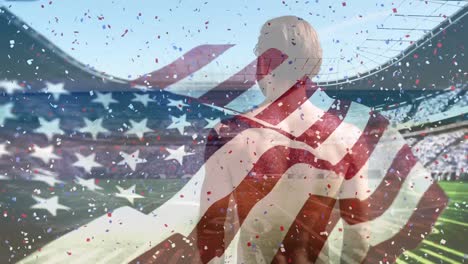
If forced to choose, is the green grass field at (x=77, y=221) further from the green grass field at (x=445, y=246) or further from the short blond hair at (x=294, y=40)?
the short blond hair at (x=294, y=40)

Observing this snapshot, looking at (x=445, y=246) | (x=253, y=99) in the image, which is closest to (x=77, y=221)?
(x=445, y=246)

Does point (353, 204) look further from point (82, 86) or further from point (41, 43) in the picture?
point (82, 86)

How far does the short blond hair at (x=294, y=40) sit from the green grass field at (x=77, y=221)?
1.14 meters

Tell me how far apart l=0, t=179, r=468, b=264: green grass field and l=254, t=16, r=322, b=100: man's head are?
3.74 ft

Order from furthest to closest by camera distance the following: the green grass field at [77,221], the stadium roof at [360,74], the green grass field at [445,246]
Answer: the green grass field at [77,221]
the green grass field at [445,246]
the stadium roof at [360,74]

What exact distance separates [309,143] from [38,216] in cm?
490

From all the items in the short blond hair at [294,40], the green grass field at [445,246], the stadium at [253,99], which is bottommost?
the green grass field at [445,246]

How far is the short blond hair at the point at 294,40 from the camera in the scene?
734mm

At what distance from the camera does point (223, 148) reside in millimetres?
729

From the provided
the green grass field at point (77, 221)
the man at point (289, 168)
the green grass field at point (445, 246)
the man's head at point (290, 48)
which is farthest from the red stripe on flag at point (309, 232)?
the green grass field at point (445, 246)

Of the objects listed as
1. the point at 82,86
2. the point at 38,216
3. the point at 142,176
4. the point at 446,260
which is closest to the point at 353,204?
the point at 82,86

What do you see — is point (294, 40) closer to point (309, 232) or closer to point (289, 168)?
point (289, 168)

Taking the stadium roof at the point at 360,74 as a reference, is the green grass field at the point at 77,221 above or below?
below

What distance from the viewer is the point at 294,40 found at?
2.43 ft
